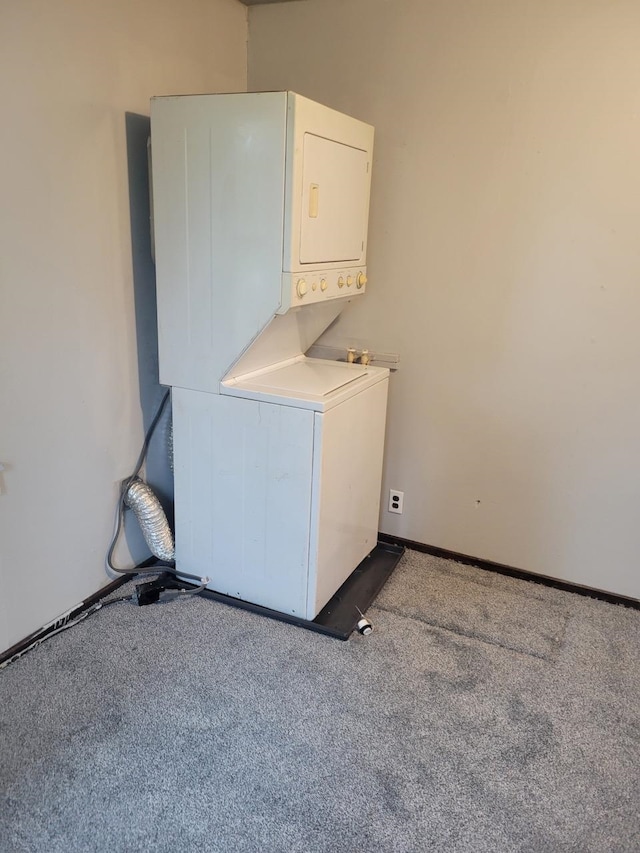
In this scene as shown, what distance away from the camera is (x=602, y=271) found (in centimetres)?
223

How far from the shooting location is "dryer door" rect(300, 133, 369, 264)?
1975 mm

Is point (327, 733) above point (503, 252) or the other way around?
the other way around

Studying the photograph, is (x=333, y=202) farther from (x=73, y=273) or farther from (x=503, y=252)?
(x=73, y=273)

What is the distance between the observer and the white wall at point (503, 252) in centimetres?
216

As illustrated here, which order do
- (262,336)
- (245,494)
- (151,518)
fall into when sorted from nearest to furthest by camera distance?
1. (262,336)
2. (245,494)
3. (151,518)

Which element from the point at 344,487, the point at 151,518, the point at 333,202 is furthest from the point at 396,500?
the point at 333,202

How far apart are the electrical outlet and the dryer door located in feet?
3.46

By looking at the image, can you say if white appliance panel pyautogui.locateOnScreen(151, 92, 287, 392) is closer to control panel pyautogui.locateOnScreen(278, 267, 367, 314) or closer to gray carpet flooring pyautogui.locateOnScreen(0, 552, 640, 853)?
control panel pyautogui.locateOnScreen(278, 267, 367, 314)

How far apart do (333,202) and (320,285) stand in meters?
0.29

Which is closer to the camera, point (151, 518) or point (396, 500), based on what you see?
point (151, 518)

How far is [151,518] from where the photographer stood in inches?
93.2

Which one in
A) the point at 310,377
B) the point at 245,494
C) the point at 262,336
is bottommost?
the point at 245,494

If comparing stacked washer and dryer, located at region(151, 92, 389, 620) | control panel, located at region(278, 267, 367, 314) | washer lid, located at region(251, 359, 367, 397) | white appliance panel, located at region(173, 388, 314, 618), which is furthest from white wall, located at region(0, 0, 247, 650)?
control panel, located at region(278, 267, 367, 314)

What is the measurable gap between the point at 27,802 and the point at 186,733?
1.36ft
